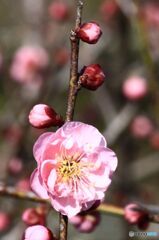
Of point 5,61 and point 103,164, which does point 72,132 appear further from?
point 5,61

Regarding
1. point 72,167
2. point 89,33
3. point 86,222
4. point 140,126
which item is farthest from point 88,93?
point 89,33

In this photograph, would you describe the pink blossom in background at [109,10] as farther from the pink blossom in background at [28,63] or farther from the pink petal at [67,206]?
the pink petal at [67,206]

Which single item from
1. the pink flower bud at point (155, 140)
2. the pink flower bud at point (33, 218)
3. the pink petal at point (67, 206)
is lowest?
the pink flower bud at point (155, 140)

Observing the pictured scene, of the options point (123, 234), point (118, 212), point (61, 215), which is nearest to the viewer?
point (61, 215)

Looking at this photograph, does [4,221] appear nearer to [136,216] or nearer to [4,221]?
[4,221]

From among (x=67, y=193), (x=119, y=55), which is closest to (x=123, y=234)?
(x=119, y=55)

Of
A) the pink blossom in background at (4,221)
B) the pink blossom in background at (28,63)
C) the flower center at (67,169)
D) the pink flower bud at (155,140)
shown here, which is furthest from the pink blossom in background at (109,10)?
the flower center at (67,169)

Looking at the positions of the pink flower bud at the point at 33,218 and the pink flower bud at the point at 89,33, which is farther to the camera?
the pink flower bud at the point at 33,218
